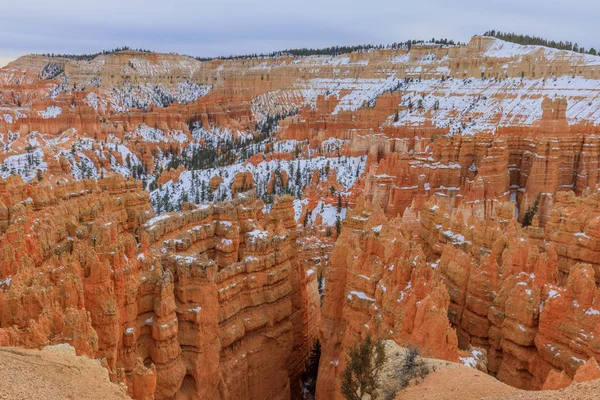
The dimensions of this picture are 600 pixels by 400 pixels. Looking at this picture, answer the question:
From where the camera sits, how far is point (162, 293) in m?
13.7

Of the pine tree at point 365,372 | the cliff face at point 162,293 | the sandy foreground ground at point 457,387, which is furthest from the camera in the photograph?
the cliff face at point 162,293

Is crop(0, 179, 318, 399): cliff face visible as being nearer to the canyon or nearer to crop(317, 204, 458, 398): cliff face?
the canyon

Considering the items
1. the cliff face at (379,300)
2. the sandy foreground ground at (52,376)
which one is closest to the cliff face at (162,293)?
the sandy foreground ground at (52,376)

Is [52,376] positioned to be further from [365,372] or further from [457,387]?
[457,387]

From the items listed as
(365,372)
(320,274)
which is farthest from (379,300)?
(320,274)

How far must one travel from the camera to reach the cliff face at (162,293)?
37.1 ft

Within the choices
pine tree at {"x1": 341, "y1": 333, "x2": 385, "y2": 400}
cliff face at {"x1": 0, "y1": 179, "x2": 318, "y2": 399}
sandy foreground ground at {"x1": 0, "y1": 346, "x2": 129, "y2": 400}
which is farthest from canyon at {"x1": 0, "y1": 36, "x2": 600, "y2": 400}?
pine tree at {"x1": 341, "y1": 333, "x2": 385, "y2": 400}

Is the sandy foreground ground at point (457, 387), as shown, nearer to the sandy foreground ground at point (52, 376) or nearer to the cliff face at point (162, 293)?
the sandy foreground ground at point (52, 376)

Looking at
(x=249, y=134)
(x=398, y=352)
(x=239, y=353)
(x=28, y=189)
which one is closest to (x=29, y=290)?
(x=239, y=353)

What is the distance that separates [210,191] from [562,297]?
161ft

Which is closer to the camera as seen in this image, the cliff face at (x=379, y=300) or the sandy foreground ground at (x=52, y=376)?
the sandy foreground ground at (x=52, y=376)

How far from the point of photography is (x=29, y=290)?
1093 cm

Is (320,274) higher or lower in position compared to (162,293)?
lower

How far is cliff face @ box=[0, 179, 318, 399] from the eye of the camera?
11.3 metres
